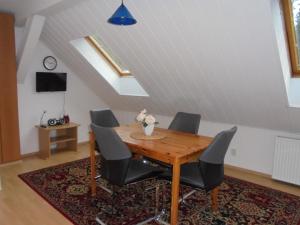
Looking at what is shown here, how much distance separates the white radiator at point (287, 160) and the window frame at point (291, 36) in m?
0.97

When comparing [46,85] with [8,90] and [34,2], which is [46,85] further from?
[34,2]

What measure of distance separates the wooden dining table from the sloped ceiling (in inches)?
33.3

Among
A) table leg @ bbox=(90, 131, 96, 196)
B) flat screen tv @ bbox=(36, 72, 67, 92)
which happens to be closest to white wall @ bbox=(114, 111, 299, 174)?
table leg @ bbox=(90, 131, 96, 196)

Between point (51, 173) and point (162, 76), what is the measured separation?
7.31 ft

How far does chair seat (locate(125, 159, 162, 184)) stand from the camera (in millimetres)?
2490

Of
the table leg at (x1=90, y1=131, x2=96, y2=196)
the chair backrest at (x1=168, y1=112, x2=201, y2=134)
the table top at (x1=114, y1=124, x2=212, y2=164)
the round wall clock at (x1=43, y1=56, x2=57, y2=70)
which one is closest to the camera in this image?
the table top at (x1=114, y1=124, x2=212, y2=164)

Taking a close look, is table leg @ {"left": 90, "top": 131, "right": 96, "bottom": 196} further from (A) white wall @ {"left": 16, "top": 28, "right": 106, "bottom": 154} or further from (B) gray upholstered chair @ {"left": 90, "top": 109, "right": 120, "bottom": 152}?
(A) white wall @ {"left": 16, "top": 28, "right": 106, "bottom": 154}

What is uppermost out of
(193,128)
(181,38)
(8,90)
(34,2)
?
(34,2)

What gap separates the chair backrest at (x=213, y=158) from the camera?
2.29 m

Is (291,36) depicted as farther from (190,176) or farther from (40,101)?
(40,101)

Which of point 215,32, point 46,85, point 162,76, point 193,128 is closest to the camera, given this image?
point 215,32

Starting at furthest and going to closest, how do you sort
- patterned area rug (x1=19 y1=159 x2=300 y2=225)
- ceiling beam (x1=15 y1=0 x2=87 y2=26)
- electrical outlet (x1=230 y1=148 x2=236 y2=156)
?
1. electrical outlet (x1=230 y1=148 x2=236 y2=156)
2. ceiling beam (x1=15 y1=0 x2=87 y2=26)
3. patterned area rug (x1=19 y1=159 x2=300 y2=225)

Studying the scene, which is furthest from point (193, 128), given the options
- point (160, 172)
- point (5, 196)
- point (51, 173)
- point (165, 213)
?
point (5, 196)

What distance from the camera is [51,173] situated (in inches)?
149
